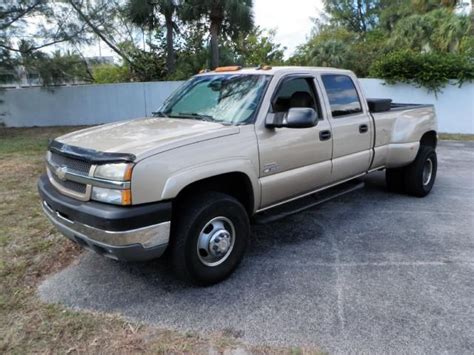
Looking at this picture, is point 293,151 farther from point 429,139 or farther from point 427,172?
point 429,139

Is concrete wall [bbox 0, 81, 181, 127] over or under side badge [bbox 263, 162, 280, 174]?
over

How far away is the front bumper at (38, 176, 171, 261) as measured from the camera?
2.80 metres

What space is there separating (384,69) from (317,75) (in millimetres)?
9788

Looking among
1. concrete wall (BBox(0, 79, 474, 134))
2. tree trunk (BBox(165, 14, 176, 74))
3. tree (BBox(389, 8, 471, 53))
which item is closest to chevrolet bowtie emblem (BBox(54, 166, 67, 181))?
concrete wall (BBox(0, 79, 474, 134))

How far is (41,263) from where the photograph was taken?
3.82 meters

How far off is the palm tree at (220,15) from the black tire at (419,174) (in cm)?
1024

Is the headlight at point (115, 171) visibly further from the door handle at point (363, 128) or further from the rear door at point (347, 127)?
the door handle at point (363, 128)

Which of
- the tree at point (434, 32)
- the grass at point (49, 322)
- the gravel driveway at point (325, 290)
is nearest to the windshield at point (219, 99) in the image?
the gravel driveway at point (325, 290)

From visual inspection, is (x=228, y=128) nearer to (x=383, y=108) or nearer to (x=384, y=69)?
(x=383, y=108)

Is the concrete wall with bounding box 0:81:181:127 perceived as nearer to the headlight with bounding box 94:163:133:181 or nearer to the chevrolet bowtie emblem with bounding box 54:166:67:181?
the chevrolet bowtie emblem with bounding box 54:166:67:181

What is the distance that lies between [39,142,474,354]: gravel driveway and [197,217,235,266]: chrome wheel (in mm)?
252

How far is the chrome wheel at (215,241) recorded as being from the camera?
131 inches

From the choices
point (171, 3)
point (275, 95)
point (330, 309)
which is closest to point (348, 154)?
point (275, 95)

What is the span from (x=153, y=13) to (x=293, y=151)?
42.3 ft
